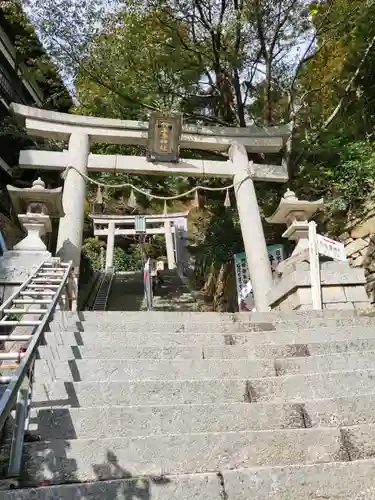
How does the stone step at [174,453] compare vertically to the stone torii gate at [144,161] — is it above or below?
below

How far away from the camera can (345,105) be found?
11.9m

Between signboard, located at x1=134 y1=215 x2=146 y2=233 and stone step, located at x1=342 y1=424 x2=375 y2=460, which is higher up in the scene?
signboard, located at x1=134 y1=215 x2=146 y2=233

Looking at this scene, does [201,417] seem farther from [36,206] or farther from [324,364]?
[36,206]

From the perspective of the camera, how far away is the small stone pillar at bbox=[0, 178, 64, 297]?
594 cm

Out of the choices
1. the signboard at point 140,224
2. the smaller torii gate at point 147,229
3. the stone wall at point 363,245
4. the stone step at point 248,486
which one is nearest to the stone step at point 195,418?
the stone step at point 248,486

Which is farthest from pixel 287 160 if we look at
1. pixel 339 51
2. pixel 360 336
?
pixel 360 336

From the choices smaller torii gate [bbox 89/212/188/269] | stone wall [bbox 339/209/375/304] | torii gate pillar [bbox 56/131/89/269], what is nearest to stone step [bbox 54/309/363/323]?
torii gate pillar [bbox 56/131/89/269]

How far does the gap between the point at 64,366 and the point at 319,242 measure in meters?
4.54

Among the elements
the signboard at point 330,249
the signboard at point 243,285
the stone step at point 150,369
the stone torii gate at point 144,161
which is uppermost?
the stone torii gate at point 144,161

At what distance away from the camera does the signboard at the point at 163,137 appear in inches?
374

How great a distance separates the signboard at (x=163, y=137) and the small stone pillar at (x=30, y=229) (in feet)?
9.02

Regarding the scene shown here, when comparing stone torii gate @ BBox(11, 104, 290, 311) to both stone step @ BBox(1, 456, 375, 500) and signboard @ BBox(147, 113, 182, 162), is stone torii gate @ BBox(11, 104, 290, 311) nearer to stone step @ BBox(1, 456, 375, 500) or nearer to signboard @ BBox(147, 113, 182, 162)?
signboard @ BBox(147, 113, 182, 162)

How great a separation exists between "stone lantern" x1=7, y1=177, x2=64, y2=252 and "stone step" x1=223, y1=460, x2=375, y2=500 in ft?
18.1

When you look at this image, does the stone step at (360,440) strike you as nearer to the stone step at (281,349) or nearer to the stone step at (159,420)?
the stone step at (159,420)
